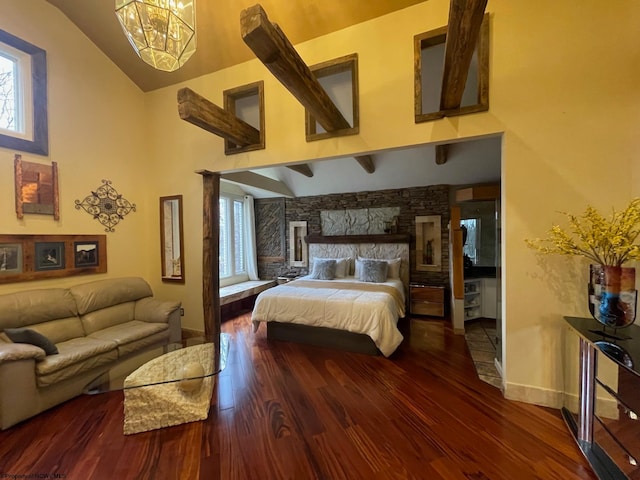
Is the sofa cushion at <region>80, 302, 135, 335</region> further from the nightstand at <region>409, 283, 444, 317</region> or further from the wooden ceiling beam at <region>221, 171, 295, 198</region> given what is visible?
the nightstand at <region>409, 283, 444, 317</region>

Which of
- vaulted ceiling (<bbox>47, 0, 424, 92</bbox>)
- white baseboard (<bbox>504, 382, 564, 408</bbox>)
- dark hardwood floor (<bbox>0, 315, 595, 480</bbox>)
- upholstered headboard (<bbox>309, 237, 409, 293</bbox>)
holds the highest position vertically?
vaulted ceiling (<bbox>47, 0, 424, 92</bbox>)

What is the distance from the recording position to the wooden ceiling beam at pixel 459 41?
1.33 metres

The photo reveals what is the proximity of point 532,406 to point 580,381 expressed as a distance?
1.70ft

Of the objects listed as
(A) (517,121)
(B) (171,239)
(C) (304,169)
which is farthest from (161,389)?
(C) (304,169)

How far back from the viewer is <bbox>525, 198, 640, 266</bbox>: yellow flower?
161cm

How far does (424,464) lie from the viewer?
1.59 meters

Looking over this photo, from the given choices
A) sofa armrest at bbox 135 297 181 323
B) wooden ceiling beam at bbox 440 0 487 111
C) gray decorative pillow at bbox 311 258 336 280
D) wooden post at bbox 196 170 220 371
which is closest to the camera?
wooden ceiling beam at bbox 440 0 487 111

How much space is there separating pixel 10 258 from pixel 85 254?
0.61m

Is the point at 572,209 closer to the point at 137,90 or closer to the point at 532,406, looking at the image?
the point at 532,406

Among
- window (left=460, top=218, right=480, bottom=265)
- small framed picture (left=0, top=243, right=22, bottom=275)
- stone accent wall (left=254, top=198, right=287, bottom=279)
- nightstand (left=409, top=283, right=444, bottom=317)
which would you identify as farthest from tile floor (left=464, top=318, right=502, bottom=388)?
small framed picture (left=0, top=243, right=22, bottom=275)

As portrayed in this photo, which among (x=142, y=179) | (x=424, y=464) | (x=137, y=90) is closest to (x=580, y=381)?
(x=424, y=464)

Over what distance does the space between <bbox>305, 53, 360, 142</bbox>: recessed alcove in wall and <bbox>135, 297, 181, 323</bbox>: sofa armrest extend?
8.40ft

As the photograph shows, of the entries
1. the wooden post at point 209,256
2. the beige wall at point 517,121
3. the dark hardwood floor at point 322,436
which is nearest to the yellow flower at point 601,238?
the beige wall at point 517,121

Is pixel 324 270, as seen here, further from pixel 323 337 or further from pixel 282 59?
pixel 282 59
